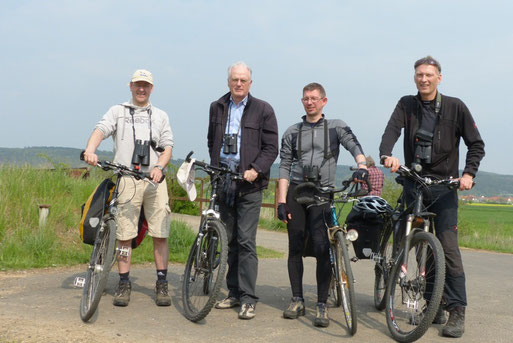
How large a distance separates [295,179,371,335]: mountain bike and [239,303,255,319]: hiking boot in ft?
2.81

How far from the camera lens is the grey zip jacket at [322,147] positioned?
232 inches

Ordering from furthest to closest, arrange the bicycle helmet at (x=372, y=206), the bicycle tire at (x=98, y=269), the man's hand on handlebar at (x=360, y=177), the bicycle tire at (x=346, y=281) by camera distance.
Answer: the bicycle helmet at (x=372, y=206), the man's hand on handlebar at (x=360, y=177), the bicycle tire at (x=98, y=269), the bicycle tire at (x=346, y=281)

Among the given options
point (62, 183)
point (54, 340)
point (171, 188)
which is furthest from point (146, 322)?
point (171, 188)

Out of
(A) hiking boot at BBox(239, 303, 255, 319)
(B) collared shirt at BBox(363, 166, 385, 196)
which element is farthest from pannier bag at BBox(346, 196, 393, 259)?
(B) collared shirt at BBox(363, 166, 385, 196)

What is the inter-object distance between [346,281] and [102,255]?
2.26m

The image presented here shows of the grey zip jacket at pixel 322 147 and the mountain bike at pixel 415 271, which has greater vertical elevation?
the grey zip jacket at pixel 322 147

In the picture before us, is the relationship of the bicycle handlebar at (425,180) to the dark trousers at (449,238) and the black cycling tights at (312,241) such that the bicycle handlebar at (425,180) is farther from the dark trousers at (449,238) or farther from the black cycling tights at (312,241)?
the black cycling tights at (312,241)

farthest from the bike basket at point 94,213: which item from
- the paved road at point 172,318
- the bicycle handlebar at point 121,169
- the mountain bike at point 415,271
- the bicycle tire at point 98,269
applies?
the mountain bike at point 415,271

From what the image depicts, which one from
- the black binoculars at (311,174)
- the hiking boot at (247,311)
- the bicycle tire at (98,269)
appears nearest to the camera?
the bicycle tire at (98,269)

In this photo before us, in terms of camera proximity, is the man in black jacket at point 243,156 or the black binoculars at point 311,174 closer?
the black binoculars at point 311,174

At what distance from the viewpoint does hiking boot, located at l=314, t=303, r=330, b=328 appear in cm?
550

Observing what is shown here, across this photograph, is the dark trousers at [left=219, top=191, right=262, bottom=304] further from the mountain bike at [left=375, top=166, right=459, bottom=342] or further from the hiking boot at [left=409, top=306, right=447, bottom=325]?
the hiking boot at [left=409, top=306, right=447, bottom=325]

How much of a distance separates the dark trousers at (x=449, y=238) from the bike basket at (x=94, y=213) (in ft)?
10.00

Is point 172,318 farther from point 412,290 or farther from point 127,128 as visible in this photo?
point 412,290
